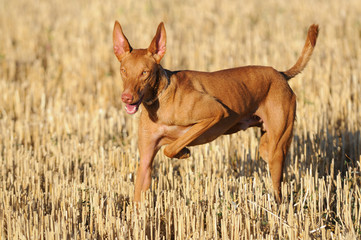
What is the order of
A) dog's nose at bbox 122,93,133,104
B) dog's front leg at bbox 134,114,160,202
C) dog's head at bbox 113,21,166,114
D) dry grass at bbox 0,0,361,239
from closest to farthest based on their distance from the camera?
dog's nose at bbox 122,93,133,104
dog's head at bbox 113,21,166,114
dry grass at bbox 0,0,361,239
dog's front leg at bbox 134,114,160,202

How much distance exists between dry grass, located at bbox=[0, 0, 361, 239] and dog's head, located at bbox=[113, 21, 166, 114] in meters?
1.03

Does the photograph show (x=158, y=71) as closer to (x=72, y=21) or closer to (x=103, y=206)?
(x=103, y=206)

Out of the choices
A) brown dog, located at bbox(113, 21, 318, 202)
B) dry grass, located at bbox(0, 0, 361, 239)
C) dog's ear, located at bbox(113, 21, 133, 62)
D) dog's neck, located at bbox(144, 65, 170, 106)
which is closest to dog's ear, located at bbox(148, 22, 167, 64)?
brown dog, located at bbox(113, 21, 318, 202)

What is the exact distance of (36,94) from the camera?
9.72 m

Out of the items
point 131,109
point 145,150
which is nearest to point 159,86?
point 131,109

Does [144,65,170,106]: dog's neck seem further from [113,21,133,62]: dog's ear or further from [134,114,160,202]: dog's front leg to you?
[113,21,133,62]: dog's ear

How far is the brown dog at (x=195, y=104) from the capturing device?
5012 mm

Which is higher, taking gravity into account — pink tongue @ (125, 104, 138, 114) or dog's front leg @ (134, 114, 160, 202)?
pink tongue @ (125, 104, 138, 114)

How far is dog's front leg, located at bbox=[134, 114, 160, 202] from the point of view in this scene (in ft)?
17.5

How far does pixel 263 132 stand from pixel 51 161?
2574 mm

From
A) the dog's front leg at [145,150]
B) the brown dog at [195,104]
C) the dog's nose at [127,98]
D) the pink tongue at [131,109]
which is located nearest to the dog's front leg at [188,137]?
the brown dog at [195,104]

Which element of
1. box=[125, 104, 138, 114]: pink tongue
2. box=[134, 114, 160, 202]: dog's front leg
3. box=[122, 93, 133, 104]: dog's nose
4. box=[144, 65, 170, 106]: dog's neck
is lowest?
box=[134, 114, 160, 202]: dog's front leg

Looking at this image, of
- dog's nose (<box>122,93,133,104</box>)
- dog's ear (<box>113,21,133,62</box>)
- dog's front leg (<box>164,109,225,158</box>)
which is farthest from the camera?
dog's ear (<box>113,21,133,62</box>)

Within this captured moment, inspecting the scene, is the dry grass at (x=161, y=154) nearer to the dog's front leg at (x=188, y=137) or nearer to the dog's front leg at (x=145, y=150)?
the dog's front leg at (x=145, y=150)
